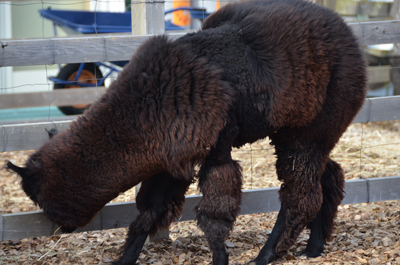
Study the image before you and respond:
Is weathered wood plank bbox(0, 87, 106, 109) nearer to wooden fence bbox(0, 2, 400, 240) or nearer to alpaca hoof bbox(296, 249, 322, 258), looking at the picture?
wooden fence bbox(0, 2, 400, 240)

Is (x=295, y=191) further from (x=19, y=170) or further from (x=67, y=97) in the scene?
(x=67, y=97)

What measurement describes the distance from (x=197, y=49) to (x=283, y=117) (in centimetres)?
67

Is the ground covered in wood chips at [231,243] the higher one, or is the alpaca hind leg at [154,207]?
the alpaca hind leg at [154,207]

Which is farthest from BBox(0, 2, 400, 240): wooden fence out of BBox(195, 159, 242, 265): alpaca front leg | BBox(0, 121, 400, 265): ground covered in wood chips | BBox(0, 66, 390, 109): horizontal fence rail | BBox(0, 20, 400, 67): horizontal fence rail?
BBox(0, 66, 390, 109): horizontal fence rail

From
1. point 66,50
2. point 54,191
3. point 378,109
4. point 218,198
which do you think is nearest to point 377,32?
point 378,109

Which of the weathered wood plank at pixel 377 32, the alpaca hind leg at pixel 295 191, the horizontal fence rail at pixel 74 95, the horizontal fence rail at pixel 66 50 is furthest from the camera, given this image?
the horizontal fence rail at pixel 74 95

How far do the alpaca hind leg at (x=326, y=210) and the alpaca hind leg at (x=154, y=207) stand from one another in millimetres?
1022

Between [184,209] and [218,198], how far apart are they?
2.73 feet

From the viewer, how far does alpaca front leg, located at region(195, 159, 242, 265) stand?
2658mm

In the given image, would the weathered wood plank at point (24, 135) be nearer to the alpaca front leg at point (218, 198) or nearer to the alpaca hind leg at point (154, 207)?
the alpaca hind leg at point (154, 207)

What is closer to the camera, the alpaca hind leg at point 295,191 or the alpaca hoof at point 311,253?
the alpaca hind leg at point 295,191

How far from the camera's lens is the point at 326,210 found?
3.23 metres

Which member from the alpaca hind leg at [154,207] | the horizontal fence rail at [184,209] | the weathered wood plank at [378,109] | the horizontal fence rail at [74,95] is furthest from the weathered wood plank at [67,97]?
the weathered wood plank at [378,109]

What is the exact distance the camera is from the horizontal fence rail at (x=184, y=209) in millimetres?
3020
